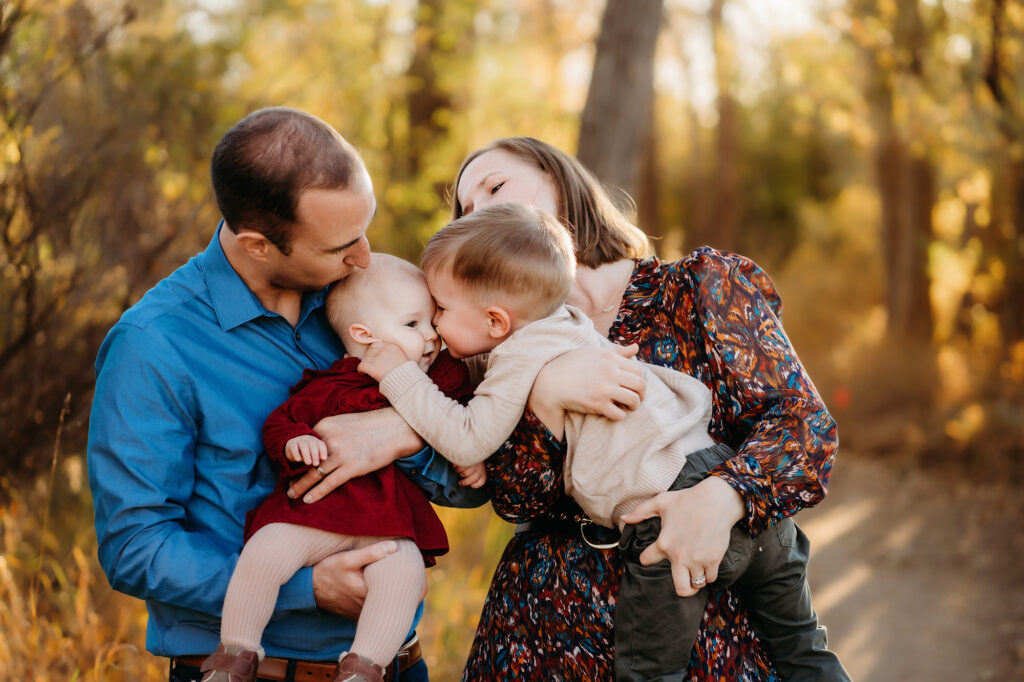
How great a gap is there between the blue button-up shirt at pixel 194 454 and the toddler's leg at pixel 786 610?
0.70 meters

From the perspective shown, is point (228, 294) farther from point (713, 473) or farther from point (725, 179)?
point (725, 179)

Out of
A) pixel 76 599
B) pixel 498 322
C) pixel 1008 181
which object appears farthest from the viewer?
pixel 1008 181

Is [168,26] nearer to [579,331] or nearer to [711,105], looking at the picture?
[579,331]

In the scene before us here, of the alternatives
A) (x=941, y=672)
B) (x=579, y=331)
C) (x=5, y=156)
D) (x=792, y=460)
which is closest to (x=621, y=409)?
(x=579, y=331)

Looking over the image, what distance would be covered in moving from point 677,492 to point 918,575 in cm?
527

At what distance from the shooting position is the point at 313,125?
2.04 meters

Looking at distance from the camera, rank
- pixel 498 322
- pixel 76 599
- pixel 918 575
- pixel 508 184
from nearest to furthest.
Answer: pixel 498 322
pixel 508 184
pixel 76 599
pixel 918 575

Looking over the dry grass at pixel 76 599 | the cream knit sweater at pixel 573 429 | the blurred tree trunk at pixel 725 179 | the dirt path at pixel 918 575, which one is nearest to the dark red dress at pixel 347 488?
the cream knit sweater at pixel 573 429

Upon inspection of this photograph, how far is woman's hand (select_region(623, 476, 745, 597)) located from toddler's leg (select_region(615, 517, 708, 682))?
0.03 m

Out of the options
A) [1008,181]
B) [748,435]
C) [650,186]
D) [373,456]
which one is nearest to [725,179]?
[650,186]

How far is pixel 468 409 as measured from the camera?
6.72ft

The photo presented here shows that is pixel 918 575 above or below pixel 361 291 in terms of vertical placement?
below

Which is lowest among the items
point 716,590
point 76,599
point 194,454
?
point 76,599

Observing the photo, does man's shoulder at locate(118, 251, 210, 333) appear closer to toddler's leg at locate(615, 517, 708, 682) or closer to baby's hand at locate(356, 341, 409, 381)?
baby's hand at locate(356, 341, 409, 381)
